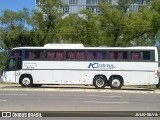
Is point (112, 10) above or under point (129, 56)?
above

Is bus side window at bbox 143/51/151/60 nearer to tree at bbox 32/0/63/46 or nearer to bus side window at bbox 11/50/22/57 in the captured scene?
bus side window at bbox 11/50/22/57

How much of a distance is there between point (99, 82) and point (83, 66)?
1.64 m

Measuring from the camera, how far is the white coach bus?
29.9m

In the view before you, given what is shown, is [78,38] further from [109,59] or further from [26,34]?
[109,59]

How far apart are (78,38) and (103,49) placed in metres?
24.2

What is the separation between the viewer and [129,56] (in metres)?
30.1

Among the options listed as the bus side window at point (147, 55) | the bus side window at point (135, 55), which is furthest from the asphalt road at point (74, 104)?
the bus side window at point (135, 55)

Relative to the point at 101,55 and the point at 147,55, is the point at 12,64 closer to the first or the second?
the point at 101,55

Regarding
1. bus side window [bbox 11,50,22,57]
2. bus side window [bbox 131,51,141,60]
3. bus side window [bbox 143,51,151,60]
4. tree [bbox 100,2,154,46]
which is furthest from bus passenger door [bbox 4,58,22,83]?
tree [bbox 100,2,154,46]

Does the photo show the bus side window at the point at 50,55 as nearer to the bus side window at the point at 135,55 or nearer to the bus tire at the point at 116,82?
the bus tire at the point at 116,82

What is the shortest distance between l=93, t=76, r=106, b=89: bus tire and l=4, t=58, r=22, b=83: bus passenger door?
5.72 m

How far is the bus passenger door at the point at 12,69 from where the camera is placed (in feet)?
102

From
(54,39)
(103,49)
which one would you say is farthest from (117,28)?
(103,49)

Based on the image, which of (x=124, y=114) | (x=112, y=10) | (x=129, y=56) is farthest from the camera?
(x=112, y=10)
